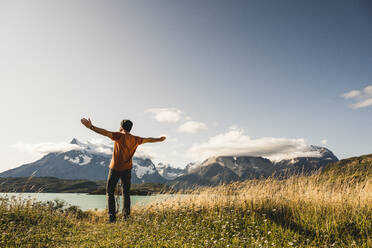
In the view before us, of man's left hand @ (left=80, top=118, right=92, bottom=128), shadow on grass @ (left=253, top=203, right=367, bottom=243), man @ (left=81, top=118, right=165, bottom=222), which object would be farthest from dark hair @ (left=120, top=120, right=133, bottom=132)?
shadow on grass @ (left=253, top=203, right=367, bottom=243)

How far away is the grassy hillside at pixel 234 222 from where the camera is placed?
534cm

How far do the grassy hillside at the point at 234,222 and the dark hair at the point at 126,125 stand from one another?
323 cm

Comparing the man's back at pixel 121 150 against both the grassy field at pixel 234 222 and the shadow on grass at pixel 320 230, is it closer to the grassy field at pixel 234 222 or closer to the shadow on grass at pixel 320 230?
the grassy field at pixel 234 222

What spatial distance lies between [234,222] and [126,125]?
499cm

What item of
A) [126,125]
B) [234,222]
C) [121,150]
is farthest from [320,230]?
[126,125]

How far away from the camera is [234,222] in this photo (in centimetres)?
653

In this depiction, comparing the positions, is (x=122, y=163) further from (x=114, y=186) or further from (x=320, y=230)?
(x=320, y=230)

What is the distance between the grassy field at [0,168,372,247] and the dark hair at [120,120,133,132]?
322 centimetres

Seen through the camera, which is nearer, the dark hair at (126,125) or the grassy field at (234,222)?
the grassy field at (234,222)

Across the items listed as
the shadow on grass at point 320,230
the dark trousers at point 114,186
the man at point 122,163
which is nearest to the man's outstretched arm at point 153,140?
the man at point 122,163

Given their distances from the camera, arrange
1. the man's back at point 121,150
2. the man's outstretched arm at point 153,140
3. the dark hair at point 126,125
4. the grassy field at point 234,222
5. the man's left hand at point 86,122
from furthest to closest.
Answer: the man's outstretched arm at point 153,140 < the dark hair at point 126,125 < the man's back at point 121,150 < the man's left hand at point 86,122 < the grassy field at point 234,222

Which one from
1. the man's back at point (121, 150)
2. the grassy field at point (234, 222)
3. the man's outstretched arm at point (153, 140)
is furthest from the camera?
the man's outstretched arm at point (153, 140)

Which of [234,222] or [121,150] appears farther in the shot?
[121,150]

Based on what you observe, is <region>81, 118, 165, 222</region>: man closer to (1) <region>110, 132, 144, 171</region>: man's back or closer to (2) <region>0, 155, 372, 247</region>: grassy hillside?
(1) <region>110, 132, 144, 171</region>: man's back
